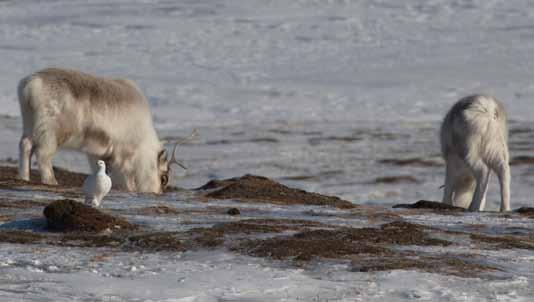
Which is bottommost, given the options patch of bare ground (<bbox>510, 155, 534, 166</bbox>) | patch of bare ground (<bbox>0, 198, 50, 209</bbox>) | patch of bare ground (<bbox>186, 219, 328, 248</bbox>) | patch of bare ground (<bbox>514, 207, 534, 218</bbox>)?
patch of bare ground (<bbox>510, 155, 534, 166</bbox>)

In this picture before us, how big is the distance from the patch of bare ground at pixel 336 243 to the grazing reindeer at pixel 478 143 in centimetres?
312

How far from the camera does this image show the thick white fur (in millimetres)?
13609

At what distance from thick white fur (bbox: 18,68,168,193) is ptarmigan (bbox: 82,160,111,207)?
10.4 ft

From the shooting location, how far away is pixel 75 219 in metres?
9.57

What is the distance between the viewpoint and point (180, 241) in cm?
920

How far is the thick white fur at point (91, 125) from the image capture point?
13609 mm

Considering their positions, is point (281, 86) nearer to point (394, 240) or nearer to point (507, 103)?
point (507, 103)

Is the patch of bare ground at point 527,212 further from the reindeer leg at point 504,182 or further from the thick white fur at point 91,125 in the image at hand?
the thick white fur at point 91,125

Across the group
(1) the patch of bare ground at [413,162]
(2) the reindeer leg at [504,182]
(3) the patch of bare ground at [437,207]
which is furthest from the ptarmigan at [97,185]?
(1) the patch of bare ground at [413,162]

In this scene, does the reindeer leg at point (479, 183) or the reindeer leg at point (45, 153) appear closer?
the reindeer leg at point (479, 183)

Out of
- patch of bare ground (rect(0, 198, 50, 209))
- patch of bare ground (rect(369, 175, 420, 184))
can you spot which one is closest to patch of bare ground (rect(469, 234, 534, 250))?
patch of bare ground (rect(0, 198, 50, 209))

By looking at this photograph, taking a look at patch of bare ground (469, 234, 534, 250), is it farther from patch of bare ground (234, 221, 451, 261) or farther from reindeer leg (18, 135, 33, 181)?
reindeer leg (18, 135, 33, 181)

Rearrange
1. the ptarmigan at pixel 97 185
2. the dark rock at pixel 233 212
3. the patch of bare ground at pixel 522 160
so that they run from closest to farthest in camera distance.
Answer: the ptarmigan at pixel 97 185, the dark rock at pixel 233 212, the patch of bare ground at pixel 522 160

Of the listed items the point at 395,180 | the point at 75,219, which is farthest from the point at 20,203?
the point at 395,180
